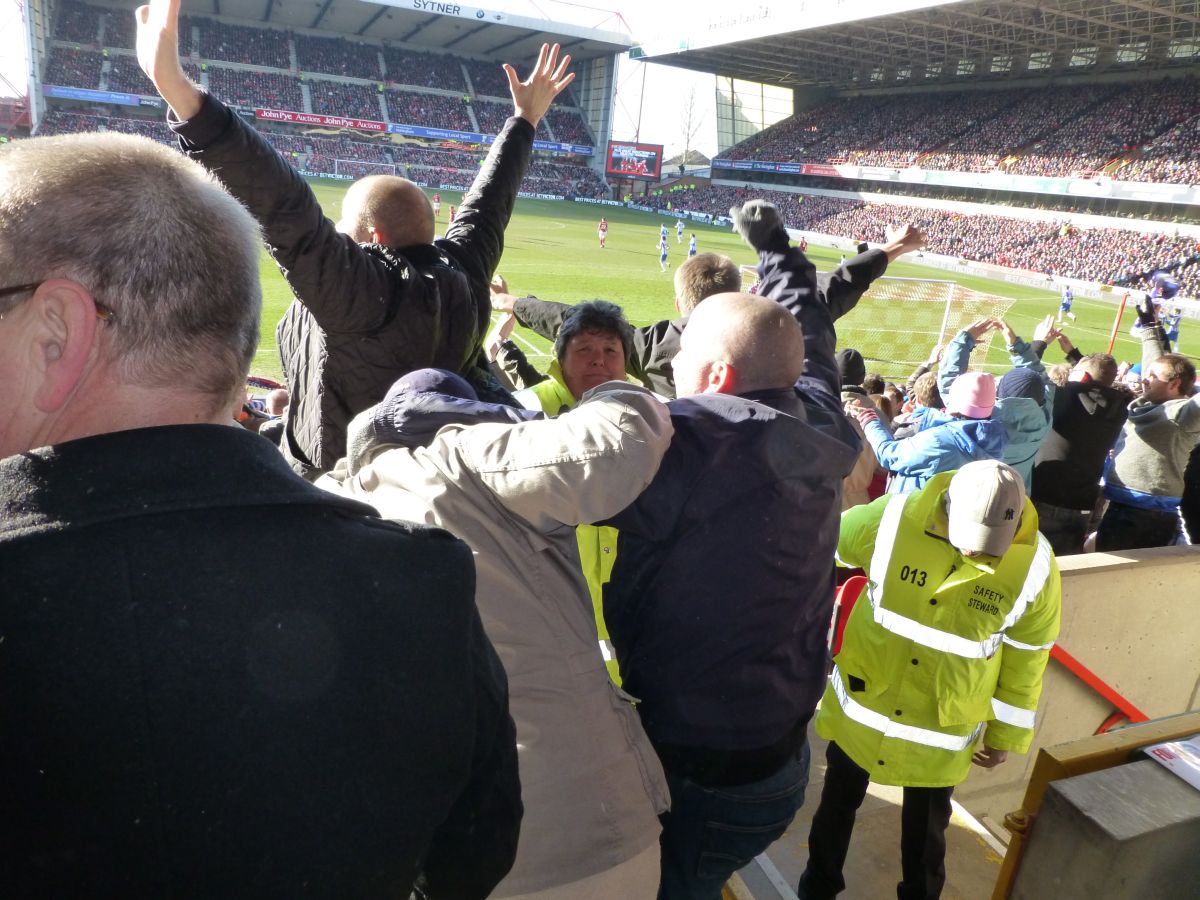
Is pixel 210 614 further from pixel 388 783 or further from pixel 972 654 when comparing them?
pixel 972 654

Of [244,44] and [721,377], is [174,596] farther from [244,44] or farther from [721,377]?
[244,44]

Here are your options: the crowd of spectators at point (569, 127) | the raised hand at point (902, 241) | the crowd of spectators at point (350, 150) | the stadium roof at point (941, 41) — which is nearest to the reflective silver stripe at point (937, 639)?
the raised hand at point (902, 241)

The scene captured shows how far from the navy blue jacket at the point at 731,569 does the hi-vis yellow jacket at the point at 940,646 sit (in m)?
0.97

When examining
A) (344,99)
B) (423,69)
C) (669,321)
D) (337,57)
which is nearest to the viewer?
(669,321)

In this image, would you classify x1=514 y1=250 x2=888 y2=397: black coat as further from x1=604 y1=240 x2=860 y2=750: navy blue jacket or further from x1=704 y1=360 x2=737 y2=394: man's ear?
Answer: x1=604 y1=240 x2=860 y2=750: navy blue jacket

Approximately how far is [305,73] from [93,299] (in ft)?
188

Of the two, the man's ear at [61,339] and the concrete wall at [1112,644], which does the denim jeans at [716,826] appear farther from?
the concrete wall at [1112,644]

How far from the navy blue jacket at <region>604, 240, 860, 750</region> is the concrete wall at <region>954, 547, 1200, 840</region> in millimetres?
2567

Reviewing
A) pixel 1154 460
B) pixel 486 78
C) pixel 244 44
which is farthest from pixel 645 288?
pixel 244 44

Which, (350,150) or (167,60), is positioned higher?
(350,150)

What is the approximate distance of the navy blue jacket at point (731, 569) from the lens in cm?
153

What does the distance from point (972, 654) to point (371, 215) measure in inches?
92.1

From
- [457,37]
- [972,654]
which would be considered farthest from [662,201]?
[972,654]

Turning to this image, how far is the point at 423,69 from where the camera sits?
177 feet
